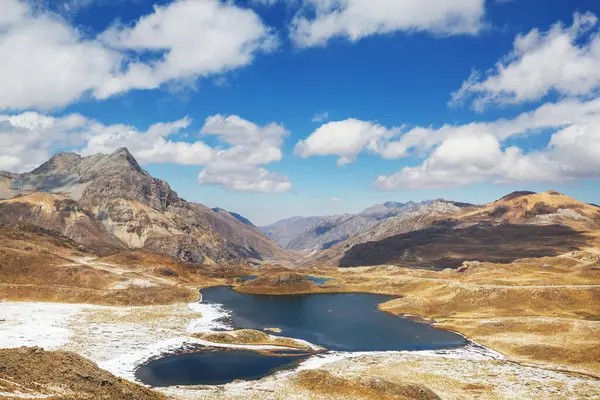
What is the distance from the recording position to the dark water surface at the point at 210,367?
211 feet

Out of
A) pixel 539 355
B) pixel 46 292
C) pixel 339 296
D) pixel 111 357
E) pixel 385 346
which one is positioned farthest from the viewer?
pixel 339 296

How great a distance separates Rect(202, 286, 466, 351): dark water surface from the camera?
311 feet

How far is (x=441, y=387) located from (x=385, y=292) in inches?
4694

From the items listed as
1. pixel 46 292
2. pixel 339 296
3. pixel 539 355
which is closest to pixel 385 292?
pixel 339 296

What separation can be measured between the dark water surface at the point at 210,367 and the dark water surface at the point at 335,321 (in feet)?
61.7

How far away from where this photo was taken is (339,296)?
175750 millimetres

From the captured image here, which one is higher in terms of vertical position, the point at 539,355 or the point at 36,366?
the point at 36,366

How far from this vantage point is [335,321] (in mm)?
120688

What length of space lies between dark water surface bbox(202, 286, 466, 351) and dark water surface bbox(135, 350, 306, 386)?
1881 cm

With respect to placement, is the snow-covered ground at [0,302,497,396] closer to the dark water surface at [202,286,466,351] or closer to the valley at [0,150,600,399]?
the valley at [0,150,600,399]

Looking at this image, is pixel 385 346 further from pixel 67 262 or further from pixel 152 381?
pixel 67 262

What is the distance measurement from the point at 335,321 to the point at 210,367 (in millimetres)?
56153

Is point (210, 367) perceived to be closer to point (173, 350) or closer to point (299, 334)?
point (173, 350)

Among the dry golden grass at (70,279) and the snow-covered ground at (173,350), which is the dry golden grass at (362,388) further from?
the dry golden grass at (70,279)
